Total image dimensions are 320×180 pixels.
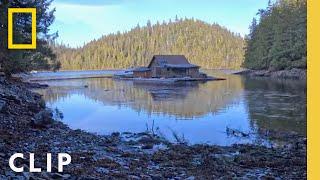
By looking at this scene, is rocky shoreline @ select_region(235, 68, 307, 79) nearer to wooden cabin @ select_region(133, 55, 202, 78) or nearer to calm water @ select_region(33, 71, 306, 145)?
wooden cabin @ select_region(133, 55, 202, 78)

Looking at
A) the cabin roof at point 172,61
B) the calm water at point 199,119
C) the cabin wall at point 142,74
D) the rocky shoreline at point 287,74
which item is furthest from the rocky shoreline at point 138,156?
the cabin wall at point 142,74

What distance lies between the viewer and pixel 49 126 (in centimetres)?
2047

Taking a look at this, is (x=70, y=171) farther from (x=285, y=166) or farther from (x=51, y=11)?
(x=51, y=11)

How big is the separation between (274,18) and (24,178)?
89383mm

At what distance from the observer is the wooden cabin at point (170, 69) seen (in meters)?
98.8

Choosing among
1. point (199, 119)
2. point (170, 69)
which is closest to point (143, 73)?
point (170, 69)

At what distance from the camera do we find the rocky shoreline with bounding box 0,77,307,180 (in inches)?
470

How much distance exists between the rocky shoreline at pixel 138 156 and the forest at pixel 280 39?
58914 mm

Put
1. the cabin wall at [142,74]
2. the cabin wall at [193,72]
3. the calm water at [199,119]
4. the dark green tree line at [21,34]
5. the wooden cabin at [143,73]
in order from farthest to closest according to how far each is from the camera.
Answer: the wooden cabin at [143,73], the cabin wall at [142,74], the cabin wall at [193,72], the dark green tree line at [21,34], the calm water at [199,119]

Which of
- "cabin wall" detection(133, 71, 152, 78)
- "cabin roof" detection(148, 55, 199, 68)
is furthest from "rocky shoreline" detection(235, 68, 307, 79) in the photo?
"cabin wall" detection(133, 71, 152, 78)

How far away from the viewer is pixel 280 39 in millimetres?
82875

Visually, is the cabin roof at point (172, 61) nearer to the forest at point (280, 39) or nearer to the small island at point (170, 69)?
the small island at point (170, 69)

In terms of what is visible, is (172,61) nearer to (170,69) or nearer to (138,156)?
(170,69)
